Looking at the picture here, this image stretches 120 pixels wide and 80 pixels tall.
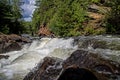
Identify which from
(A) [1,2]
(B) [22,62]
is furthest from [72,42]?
(A) [1,2]

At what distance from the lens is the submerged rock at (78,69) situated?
11883 mm

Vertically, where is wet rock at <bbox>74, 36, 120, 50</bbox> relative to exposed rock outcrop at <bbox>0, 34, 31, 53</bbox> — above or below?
above

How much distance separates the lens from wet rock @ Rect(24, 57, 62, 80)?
45.8 feet

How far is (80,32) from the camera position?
179 ft

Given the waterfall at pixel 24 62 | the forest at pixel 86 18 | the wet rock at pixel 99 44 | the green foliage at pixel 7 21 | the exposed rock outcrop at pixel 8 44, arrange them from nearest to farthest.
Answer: the waterfall at pixel 24 62 < the wet rock at pixel 99 44 < the exposed rock outcrop at pixel 8 44 < the forest at pixel 86 18 < the green foliage at pixel 7 21

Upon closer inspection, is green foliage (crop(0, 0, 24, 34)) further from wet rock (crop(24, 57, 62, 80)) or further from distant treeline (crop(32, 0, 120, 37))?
wet rock (crop(24, 57, 62, 80))

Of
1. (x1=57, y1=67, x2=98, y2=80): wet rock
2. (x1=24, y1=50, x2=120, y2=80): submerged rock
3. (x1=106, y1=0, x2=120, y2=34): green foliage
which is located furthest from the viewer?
(x1=106, y1=0, x2=120, y2=34): green foliage

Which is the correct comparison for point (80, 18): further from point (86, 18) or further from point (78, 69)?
point (78, 69)

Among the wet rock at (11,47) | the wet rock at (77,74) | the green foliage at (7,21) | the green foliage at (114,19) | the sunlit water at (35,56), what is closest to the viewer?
the wet rock at (77,74)

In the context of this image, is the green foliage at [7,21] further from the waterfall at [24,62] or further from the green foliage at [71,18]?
the waterfall at [24,62]

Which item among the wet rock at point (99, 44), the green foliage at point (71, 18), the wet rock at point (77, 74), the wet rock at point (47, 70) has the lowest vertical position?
the green foliage at point (71, 18)

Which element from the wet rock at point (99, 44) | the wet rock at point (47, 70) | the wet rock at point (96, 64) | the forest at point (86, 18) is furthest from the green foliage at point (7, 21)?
the wet rock at point (96, 64)

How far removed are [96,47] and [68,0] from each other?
33.5 meters

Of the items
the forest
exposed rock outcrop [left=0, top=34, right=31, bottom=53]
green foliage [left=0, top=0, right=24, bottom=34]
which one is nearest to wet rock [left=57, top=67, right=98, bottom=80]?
exposed rock outcrop [left=0, top=34, right=31, bottom=53]
